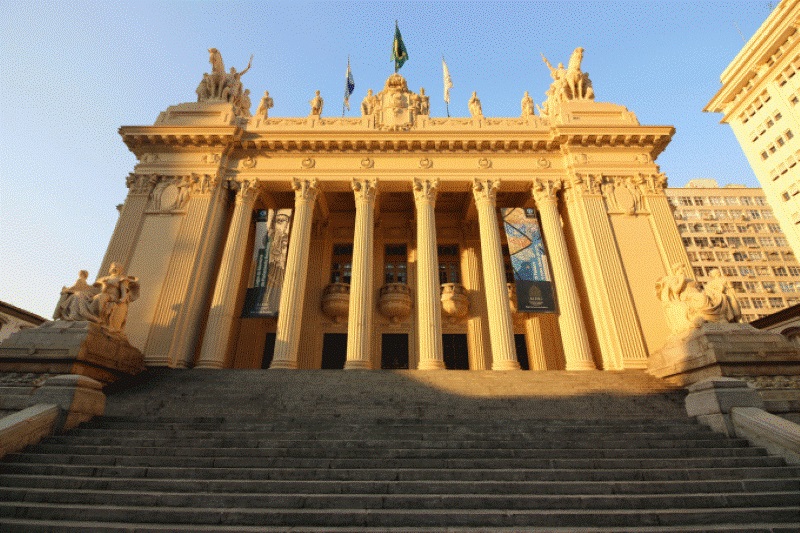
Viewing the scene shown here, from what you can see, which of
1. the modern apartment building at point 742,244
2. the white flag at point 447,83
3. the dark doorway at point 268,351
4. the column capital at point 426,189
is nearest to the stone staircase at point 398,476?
the dark doorway at point 268,351

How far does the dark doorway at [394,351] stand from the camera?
18938 millimetres

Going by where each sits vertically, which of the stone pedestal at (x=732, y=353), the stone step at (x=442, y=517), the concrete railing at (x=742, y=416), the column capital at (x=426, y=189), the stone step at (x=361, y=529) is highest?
the column capital at (x=426, y=189)

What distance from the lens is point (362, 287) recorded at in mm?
15766

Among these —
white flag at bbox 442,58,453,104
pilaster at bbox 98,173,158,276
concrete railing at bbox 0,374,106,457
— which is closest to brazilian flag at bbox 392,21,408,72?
white flag at bbox 442,58,453,104

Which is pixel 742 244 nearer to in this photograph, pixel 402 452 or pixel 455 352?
pixel 455 352

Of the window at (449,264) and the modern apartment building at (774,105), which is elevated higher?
the modern apartment building at (774,105)

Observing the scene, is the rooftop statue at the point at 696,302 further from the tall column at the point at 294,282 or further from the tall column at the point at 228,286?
the tall column at the point at 228,286

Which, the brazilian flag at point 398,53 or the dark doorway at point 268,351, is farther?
the brazilian flag at point 398,53

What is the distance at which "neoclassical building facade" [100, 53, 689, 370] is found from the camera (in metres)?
15.3

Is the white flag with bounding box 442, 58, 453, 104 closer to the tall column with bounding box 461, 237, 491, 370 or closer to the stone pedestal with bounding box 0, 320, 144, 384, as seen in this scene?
the tall column with bounding box 461, 237, 491, 370

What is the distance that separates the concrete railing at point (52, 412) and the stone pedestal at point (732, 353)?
47.3 ft

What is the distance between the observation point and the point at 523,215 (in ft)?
58.9

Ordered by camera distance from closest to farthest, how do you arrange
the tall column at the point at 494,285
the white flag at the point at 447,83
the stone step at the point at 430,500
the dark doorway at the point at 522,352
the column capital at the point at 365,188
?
the stone step at the point at 430,500, the tall column at the point at 494,285, the column capital at the point at 365,188, the dark doorway at the point at 522,352, the white flag at the point at 447,83

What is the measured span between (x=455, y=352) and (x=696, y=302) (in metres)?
10.3
